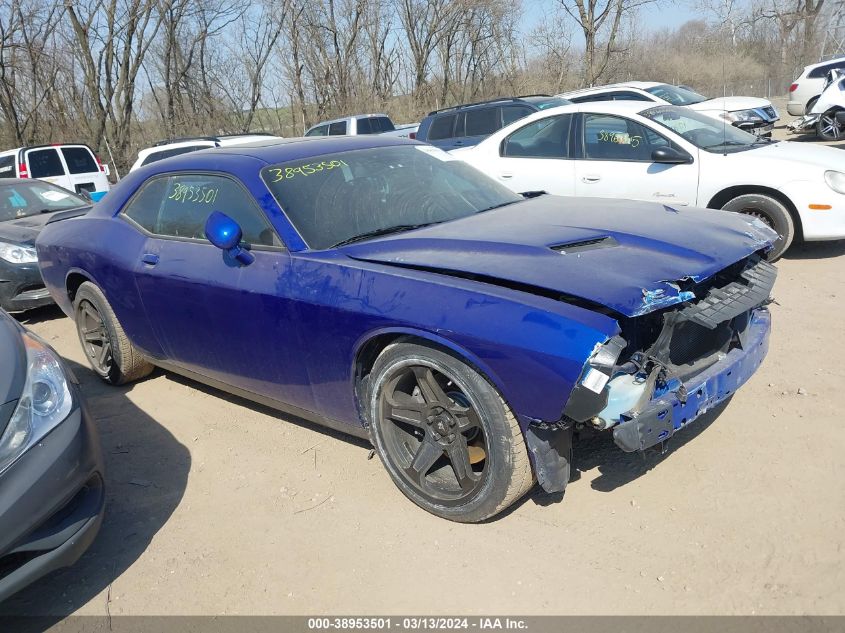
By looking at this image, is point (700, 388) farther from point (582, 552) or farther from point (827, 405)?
point (827, 405)

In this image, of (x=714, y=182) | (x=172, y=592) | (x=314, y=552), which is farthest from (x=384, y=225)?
(x=714, y=182)

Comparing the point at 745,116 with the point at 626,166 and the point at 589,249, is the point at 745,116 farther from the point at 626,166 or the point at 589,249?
the point at 589,249

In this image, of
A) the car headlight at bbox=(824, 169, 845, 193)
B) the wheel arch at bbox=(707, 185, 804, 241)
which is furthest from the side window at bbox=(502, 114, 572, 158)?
the car headlight at bbox=(824, 169, 845, 193)

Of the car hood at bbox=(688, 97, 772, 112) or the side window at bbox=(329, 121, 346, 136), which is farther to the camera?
the side window at bbox=(329, 121, 346, 136)

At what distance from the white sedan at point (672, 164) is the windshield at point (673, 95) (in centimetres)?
761

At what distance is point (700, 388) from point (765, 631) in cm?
91

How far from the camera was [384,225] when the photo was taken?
137 inches

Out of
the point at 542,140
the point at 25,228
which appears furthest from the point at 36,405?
the point at 542,140

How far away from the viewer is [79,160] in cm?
1445

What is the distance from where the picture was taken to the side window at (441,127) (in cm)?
1241

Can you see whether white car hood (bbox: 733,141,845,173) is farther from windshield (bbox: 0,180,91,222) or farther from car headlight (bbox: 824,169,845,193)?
windshield (bbox: 0,180,91,222)

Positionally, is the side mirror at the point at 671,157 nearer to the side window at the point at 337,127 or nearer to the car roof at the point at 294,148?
the car roof at the point at 294,148

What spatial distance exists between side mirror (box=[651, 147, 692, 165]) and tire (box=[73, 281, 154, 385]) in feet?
16.1

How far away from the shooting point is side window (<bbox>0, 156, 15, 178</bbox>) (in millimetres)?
13852
